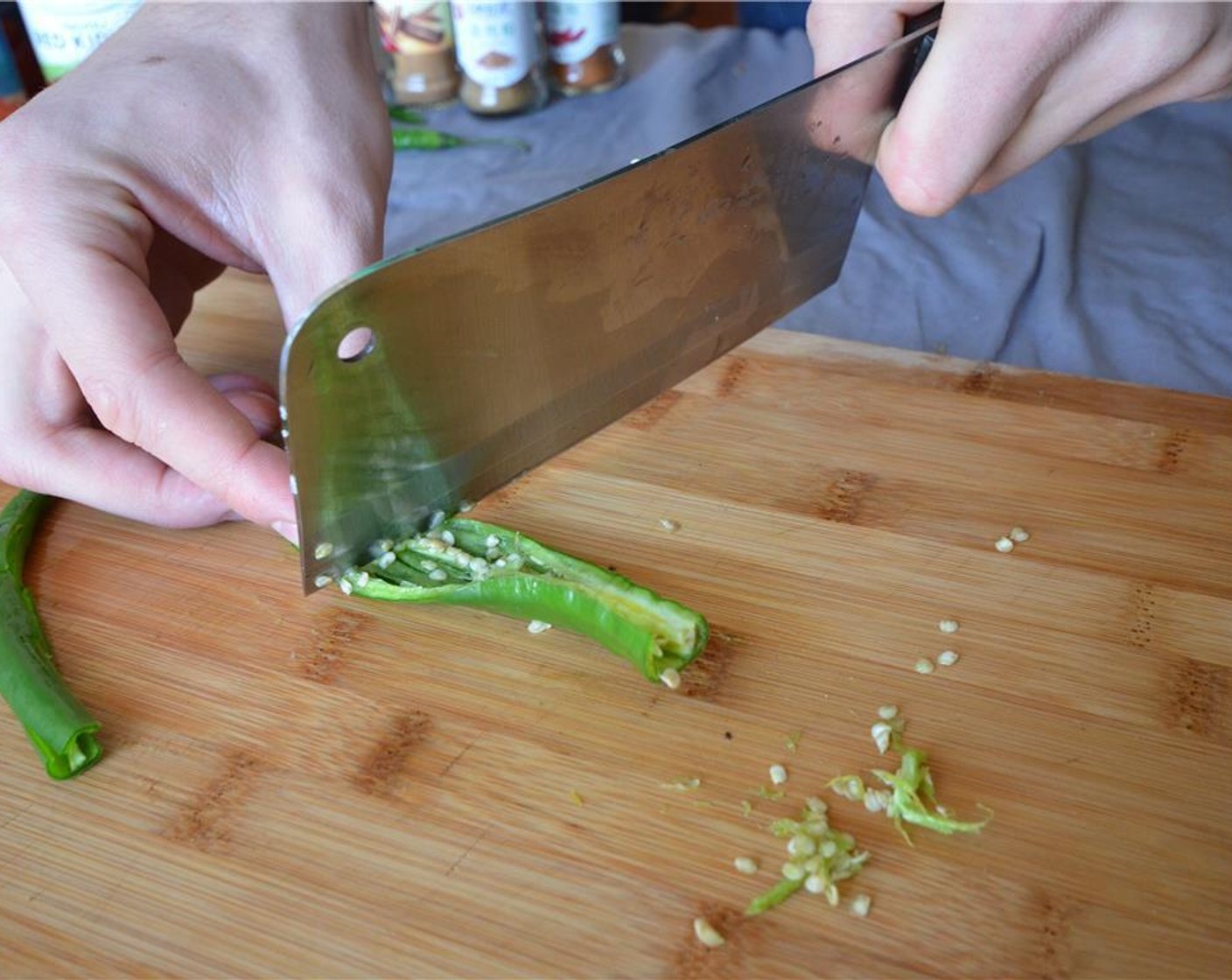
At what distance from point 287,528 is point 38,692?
0.39 metres

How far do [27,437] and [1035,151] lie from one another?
1.67m

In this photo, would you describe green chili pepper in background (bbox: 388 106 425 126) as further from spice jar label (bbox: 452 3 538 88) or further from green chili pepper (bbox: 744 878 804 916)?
green chili pepper (bbox: 744 878 804 916)

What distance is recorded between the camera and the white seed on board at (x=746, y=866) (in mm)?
1496

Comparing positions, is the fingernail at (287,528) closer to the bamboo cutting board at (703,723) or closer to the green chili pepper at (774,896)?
the bamboo cutting board at (703,723)

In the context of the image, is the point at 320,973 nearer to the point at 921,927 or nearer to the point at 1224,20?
the point at 921,927

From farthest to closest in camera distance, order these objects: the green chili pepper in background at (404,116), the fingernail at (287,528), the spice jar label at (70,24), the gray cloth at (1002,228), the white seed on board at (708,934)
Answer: the green chili pepper in background at (404,116), the spice jar label at (70,24), the gray cloth at (1002,228), the fingernail at (287,528), the white seed on board at (708,934)

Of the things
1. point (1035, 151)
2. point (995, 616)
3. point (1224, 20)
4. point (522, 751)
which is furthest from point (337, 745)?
point (1224, 20)

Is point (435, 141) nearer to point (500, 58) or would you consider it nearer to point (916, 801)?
point (500, 58)

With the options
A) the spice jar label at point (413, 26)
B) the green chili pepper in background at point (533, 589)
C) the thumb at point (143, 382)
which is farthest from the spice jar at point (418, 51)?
the green chili pepper in background at point (533, 589)

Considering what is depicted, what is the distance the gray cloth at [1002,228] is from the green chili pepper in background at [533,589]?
106cm

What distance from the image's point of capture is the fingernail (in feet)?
5.83

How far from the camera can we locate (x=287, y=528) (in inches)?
70.5

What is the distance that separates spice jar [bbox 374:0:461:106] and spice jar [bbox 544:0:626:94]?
29 centimetres

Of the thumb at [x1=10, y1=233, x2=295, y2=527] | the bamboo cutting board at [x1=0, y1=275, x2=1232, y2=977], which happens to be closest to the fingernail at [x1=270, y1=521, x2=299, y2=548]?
the thumb at [x1=10, y1=233, x2=295, y2=527]
